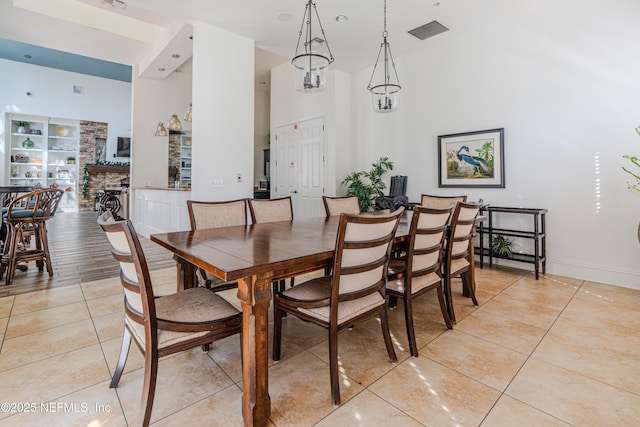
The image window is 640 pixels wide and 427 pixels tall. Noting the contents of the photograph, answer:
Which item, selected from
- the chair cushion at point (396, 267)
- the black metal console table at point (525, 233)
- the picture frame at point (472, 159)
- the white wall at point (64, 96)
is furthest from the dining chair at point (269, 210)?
the white wall at point (64, 96)

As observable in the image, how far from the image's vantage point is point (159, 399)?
4.97 feet

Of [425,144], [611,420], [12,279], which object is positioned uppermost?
[425,144]

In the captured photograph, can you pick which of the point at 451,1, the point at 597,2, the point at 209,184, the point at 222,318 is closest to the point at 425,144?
the point at 451,1

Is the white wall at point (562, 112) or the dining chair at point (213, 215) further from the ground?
the white wall at point (562, 112)

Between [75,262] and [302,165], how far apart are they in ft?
12.4

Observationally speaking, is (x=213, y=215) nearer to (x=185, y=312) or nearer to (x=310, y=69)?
(x=185, y=312)

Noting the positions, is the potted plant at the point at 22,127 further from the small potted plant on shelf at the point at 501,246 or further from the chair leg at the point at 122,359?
the small potted plant on shelf at the point at 501,246

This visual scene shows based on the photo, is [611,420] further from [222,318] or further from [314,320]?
[222,318]

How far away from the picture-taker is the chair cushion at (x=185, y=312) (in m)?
1.32

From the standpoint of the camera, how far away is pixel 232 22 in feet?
13.1

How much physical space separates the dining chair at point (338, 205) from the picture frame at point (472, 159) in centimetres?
189

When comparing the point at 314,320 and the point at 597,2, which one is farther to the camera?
the point at 597,2

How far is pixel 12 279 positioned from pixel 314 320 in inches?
139

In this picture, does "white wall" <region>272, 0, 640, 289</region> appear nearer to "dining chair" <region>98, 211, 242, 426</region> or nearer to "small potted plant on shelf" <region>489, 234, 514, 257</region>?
"small potted plant on shelf" <region>489, 234, 514, 257</region>
